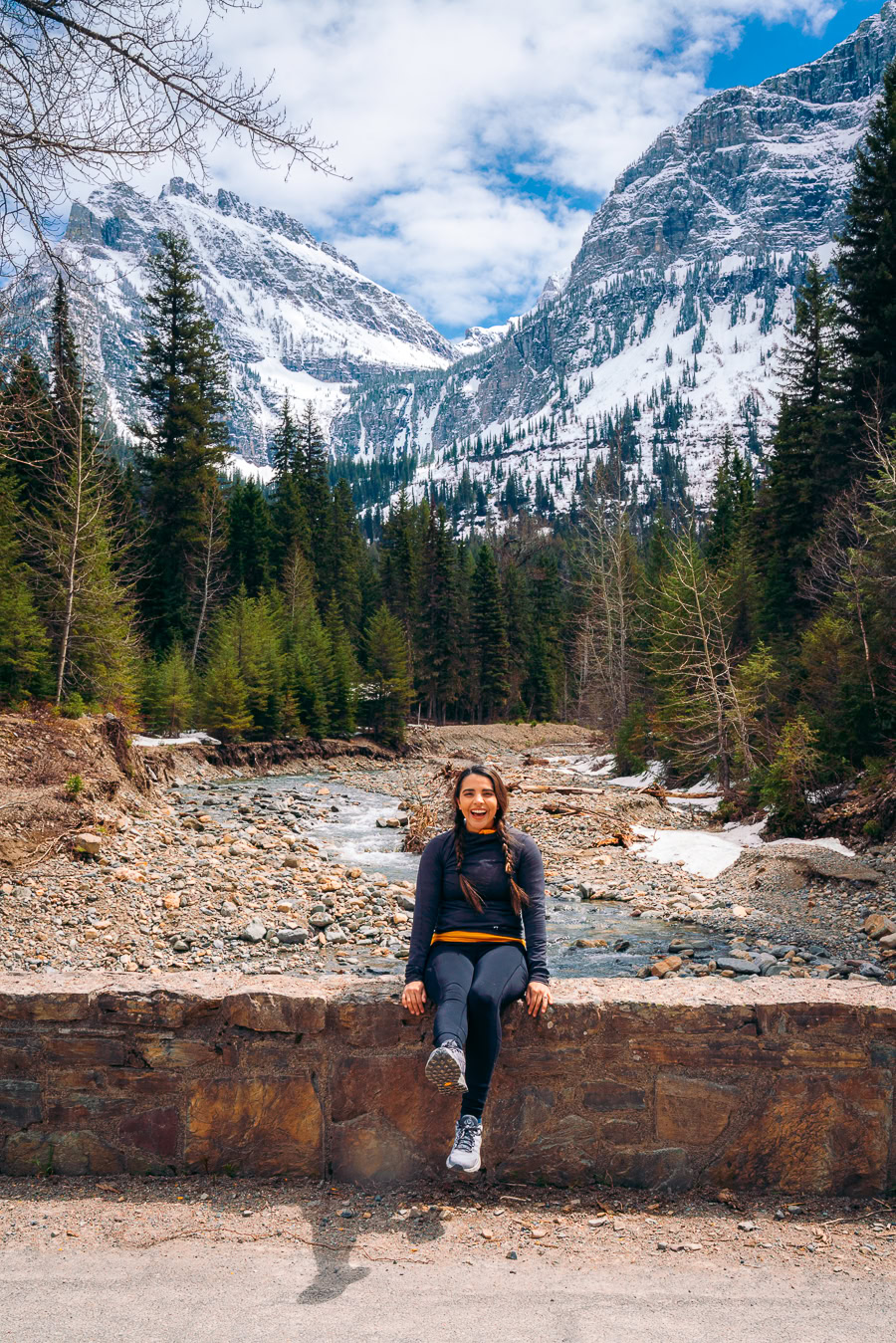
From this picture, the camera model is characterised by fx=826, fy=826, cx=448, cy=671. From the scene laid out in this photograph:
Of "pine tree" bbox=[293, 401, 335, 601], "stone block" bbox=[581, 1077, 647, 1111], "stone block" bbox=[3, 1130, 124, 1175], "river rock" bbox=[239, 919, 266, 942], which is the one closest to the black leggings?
"stone block" bbox=[581, 1077, 647, 1111]

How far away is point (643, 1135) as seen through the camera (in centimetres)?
318

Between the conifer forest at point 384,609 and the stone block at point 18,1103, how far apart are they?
9.64ft

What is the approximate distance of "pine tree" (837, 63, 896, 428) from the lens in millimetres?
23375

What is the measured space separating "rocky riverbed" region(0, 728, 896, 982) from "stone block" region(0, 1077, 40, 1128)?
6.02 metres

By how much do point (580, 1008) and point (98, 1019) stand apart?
1.90 m

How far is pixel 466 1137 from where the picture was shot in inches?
120

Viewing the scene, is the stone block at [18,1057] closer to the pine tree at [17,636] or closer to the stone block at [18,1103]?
the stone block at [18,1103]

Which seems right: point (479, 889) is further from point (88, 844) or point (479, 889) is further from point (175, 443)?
point (175, 443)

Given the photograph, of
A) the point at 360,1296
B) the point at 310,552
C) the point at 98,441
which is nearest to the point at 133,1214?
the point at 360,1296

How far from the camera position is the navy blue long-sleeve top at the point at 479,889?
3.52m

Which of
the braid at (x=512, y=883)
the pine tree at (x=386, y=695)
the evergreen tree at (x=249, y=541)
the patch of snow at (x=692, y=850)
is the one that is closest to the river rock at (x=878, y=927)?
the patch of snow at (x=692, y=850)

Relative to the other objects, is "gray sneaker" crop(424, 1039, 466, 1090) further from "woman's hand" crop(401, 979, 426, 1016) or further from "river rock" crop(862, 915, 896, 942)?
"river rock" crop(862, 915, 896, 942)

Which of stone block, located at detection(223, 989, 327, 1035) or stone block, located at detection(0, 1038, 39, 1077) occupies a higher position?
stone block, located at detection(223, 989, 327, 1035)

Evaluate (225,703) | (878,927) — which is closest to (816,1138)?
(878,927)
